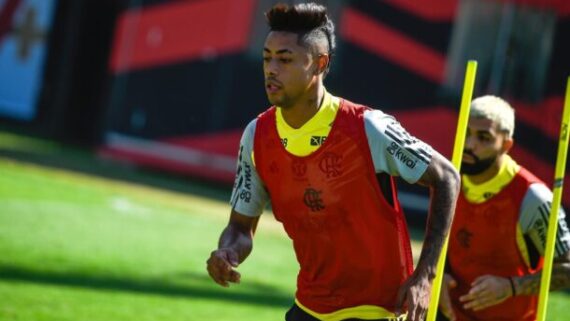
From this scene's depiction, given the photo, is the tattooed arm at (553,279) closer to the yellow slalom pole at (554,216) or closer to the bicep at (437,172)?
the yellow slalom pole at (554,216)

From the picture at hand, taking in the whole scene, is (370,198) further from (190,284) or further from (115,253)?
(115,253)

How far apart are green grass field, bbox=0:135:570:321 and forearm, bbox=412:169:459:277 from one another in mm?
4300

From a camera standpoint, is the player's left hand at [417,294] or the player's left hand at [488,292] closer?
the player's left hand at [417,294]

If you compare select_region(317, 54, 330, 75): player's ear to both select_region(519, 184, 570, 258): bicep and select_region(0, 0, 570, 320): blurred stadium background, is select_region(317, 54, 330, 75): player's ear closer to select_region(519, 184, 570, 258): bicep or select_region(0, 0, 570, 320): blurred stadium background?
select_region(519, 184, 570, 258): bicep

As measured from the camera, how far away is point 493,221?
22.9ft

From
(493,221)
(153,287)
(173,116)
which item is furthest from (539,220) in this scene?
(173,116)

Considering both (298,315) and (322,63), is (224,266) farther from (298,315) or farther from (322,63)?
(322,63)

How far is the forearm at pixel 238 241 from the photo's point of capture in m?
5.78

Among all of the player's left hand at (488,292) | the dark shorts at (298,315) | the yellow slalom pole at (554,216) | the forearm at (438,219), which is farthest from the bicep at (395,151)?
the player's left hand at (488,292)

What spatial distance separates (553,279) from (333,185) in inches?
71.9

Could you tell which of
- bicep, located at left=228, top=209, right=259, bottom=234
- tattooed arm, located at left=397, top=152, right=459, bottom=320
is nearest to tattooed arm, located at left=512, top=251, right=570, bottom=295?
tattooed arm, located at left=397, top=152, right=459, bottom=320

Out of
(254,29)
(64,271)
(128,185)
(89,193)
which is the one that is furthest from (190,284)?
(254,29)

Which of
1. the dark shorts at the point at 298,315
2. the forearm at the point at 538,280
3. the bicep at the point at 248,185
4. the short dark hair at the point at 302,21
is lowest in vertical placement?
the dark shorts at the point at 298,315

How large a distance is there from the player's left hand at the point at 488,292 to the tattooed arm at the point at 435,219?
1.19m
